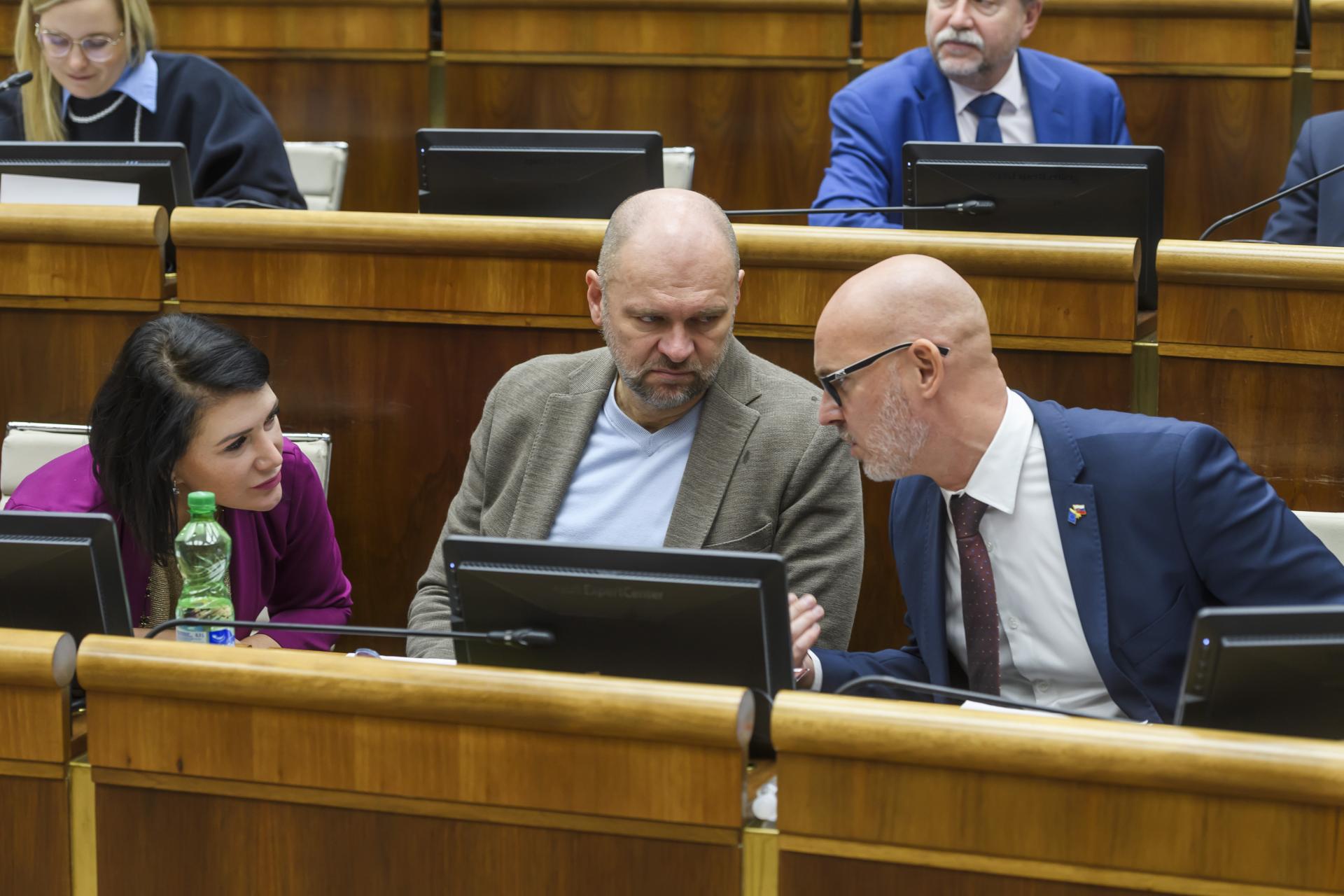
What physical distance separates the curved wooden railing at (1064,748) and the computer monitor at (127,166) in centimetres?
102

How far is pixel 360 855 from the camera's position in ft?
2.78

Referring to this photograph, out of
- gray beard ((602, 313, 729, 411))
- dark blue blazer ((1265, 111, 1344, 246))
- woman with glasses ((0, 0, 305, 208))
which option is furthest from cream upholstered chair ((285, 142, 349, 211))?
dark blue blazer ((1265, 111, 1344, 246))

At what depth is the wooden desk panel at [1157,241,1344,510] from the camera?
1268 millimetres

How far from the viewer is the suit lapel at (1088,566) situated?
1.03m

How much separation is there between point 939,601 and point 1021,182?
0.47m

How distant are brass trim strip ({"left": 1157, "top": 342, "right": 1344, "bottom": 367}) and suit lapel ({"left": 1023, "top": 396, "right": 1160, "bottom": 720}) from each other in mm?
309

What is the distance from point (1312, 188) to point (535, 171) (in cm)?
78

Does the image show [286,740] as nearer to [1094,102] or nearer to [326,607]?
[326,607]

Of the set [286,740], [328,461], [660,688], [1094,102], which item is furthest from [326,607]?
[1094,102]

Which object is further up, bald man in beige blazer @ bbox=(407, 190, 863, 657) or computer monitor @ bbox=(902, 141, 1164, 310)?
computer monitor @ bbox=(902, 141, 1164, 310)

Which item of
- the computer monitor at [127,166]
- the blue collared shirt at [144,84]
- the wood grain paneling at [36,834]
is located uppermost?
the blue collared shirt at [144,84]

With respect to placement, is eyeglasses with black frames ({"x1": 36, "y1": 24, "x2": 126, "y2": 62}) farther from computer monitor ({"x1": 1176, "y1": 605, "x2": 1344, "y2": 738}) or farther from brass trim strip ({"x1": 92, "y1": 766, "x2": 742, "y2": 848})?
computer monitor ({"x1": 1176, "y1": 605, "x2": 1344, "y2": 738})

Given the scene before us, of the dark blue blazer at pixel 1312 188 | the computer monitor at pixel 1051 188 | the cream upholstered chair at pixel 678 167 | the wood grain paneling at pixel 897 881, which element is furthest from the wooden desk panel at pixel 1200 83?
the wood grain paneling at pixel 897 881

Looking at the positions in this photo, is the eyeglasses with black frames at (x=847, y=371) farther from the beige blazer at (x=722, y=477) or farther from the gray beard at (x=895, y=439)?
the beige blazer at (x=722, y=477)
